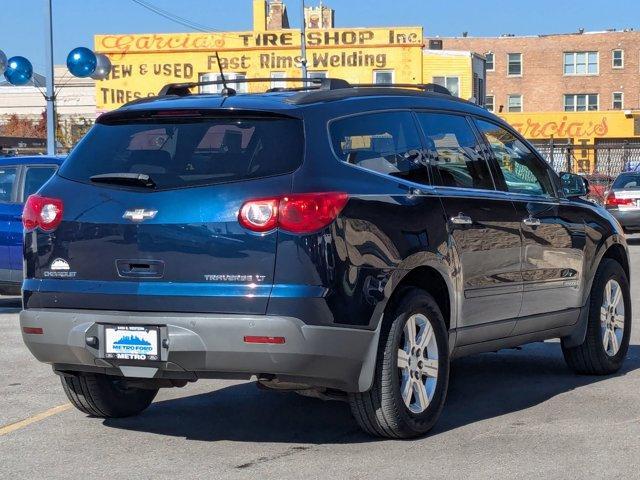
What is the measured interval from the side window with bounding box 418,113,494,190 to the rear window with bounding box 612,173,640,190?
1968cm

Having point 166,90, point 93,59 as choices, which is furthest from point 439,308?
point 93,59

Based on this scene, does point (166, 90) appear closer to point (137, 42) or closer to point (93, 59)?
point (93, 59)

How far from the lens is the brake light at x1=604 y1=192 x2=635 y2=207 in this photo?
26156 millimetres

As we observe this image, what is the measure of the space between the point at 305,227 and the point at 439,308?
128 centimetres

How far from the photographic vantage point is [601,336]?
8688mm

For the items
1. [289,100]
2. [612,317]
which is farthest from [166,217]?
[612,317]

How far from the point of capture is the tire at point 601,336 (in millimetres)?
8617

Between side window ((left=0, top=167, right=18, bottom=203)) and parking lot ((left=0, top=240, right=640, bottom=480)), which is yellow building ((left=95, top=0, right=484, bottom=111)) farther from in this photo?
parking lot ((left=0, top=240, right=640, bottom=480))

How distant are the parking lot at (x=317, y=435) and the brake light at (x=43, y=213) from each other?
1.15 meters

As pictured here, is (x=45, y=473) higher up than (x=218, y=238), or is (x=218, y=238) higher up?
(x=218, y=238)

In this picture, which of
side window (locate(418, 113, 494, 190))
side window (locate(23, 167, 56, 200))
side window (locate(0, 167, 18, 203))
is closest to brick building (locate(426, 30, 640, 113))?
side window (locate(23, 167, 56, 200))

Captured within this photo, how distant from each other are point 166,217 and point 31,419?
1936 millimetres

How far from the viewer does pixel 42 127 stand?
279 feet

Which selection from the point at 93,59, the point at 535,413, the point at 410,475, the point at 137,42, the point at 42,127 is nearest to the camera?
the point at 410,475
